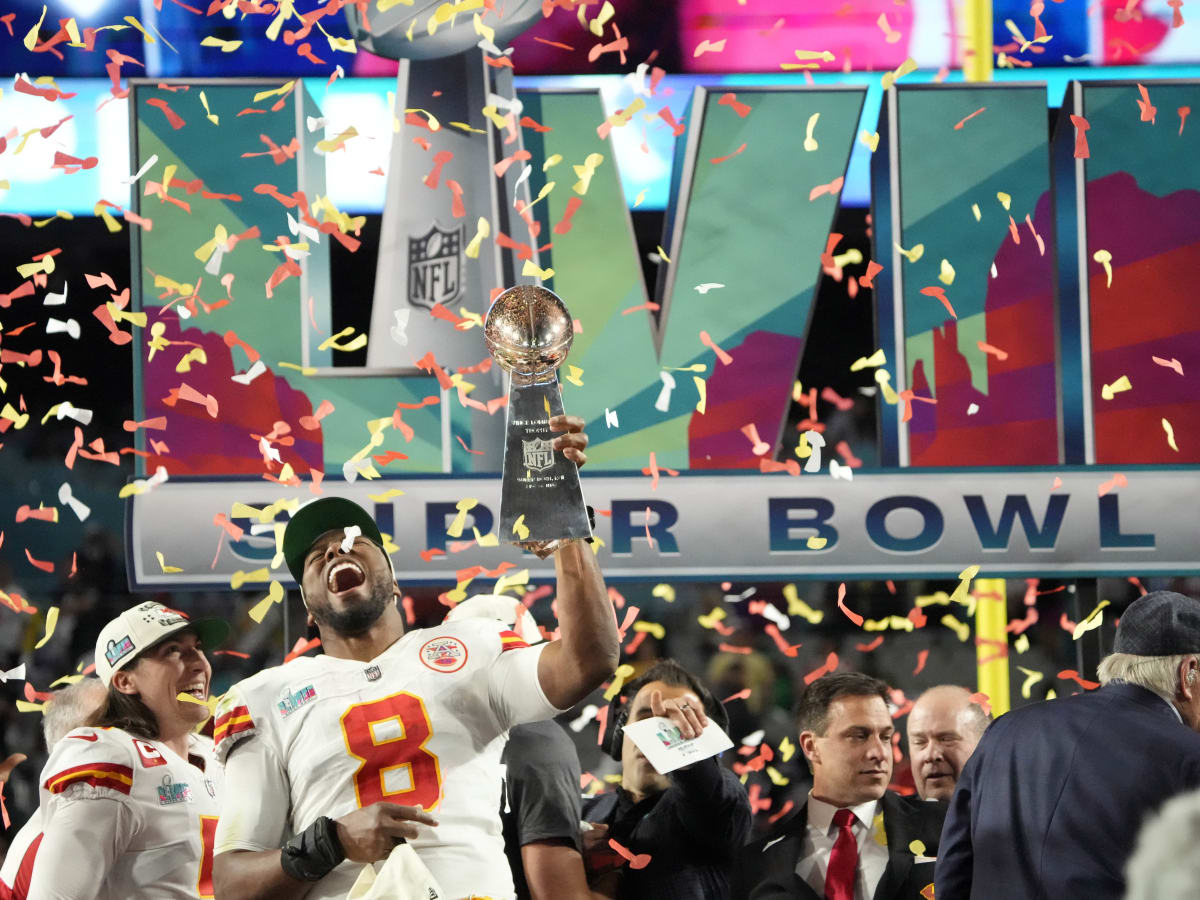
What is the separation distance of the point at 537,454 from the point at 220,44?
12.6ft

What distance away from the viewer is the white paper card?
141 inches

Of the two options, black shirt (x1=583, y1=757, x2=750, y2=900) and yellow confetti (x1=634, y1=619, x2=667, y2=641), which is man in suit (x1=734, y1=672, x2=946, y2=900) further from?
yellow confetti (x1=634, y1=619, x2=667, y2=641)

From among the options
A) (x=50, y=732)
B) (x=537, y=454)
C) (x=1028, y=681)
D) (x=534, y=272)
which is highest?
(x=534, y=272)

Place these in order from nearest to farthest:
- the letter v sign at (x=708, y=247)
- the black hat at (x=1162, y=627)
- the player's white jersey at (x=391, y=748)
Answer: the player's white jersey at (x=391, y=748) < the black hat at (x=1162, y=627) < the letter v sign at (x=708, y=247)

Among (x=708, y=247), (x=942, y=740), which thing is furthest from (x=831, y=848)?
(x=708, y=247)

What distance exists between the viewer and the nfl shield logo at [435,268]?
19.6 ft

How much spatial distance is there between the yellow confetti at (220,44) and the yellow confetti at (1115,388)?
13.2 feet

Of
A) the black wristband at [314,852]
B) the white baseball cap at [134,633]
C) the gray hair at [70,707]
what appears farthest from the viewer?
the gray hair at [70,707]

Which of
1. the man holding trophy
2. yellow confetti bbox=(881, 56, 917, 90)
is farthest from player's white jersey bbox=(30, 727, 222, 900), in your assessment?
yellow confetti bbox=(881, 56, 917, 90)

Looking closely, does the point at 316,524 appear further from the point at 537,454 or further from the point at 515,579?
the point at 515,579

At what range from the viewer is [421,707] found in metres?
3.21

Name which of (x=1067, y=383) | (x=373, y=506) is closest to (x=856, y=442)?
(x=1067, y=383)

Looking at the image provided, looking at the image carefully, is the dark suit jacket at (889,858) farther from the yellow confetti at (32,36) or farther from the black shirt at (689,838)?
the yellow confetti at (32,36)


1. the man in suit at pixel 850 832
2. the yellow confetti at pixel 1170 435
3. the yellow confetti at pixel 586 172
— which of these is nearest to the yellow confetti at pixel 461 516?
the yellow confetti at pixel 586 172
